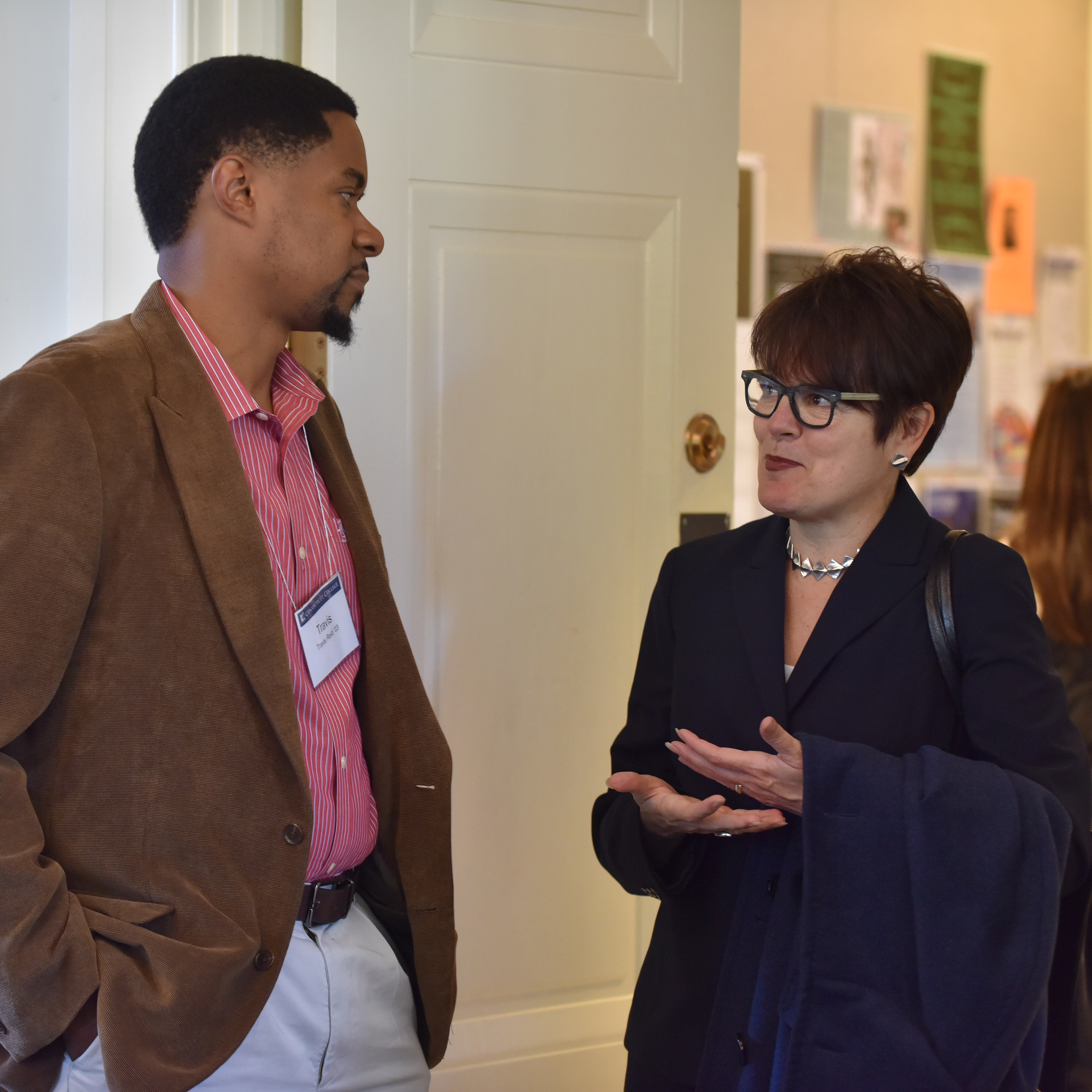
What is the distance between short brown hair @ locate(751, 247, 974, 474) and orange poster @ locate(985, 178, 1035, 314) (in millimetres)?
3041

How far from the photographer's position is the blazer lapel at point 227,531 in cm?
127

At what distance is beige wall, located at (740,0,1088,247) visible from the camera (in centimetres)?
379

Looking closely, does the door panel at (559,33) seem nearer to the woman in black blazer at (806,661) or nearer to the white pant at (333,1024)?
the woman in black blazer at (806,661)

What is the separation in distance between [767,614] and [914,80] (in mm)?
3185

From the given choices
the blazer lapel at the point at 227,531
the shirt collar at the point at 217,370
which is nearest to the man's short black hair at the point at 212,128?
the shirt collar at the point at 217,370

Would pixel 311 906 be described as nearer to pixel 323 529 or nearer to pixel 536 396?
pixel 323 529

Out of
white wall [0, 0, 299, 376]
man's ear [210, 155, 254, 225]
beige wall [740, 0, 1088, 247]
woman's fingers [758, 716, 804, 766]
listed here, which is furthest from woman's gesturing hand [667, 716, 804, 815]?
beige wall [740, 0, 1088, 247]

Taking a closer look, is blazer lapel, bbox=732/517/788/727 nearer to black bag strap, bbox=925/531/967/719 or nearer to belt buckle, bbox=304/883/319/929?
black bag strap, bbox=925/531/967/719

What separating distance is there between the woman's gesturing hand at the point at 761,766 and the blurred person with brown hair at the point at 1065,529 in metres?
1.34

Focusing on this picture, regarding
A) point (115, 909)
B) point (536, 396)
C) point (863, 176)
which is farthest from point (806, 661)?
point (863, 176)

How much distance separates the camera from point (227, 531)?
4.24ft

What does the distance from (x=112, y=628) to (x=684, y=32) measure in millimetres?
1757

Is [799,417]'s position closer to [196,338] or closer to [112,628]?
[196,338]

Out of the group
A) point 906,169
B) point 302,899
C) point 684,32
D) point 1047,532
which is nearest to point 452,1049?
point 302,899
